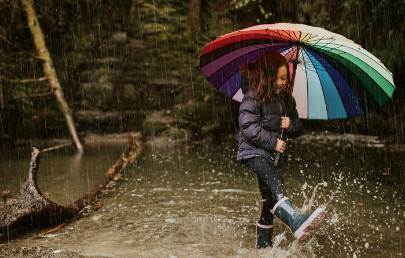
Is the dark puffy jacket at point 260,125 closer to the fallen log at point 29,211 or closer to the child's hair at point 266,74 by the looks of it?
the child's hair at point 266,74

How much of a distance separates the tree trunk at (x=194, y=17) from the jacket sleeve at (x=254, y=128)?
13522 mm

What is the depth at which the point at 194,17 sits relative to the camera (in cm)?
1811

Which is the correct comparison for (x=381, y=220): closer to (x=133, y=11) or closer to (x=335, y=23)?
(x=335, y=23)

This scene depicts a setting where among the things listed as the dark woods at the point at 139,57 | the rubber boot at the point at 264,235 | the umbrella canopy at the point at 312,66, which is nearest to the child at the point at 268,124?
the umbrella canopy at the point at 312,66

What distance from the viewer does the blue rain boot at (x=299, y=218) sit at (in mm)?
4371

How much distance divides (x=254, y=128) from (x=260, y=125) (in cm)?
14

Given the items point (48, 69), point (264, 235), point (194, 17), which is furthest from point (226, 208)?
point (194, 17)

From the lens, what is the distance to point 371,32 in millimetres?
13586

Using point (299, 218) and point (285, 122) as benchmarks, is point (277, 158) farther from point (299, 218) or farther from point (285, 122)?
point (299, 218)

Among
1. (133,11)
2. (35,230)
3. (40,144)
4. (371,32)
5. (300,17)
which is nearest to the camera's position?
(35,230)

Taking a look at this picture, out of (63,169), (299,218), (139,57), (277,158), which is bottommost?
(63,169)

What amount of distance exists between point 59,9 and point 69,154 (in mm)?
7513

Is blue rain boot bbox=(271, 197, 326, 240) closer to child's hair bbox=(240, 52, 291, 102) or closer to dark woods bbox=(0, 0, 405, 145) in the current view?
child's hair bbox=(240, 52, 291, 102)

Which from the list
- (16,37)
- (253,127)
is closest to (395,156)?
(253,127)
